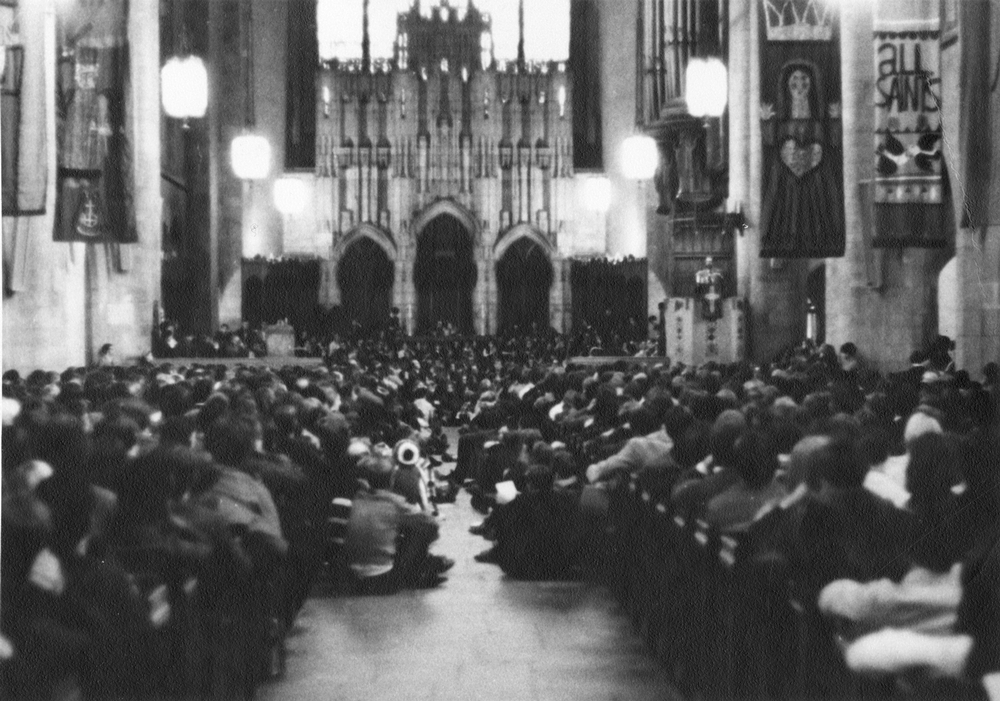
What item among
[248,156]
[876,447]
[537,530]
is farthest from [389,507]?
[248,156]

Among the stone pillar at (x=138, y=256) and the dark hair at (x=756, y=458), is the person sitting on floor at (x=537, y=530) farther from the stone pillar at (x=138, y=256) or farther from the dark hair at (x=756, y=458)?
the stone pillar at (x=138, y=256)

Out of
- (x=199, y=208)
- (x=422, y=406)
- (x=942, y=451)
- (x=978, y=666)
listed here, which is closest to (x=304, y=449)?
(x=942, y=451)

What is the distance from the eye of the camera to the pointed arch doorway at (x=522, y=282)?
49.5m

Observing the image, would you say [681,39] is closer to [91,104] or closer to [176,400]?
[91,104]

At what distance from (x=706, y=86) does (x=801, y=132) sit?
3.10m

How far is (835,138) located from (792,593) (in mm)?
15229

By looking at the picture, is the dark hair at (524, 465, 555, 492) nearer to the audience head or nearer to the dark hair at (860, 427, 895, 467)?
the audience head

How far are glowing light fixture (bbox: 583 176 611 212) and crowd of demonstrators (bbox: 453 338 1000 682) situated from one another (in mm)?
29301

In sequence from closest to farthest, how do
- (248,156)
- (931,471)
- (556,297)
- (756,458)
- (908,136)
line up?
(931,471), (756,458), (908,136), (248,156), (556,297)

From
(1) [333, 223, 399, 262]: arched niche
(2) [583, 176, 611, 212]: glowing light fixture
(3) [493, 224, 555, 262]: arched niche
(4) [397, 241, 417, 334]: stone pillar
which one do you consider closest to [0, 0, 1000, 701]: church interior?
(2) [583, 176, 611, 212]: glowing light fixture

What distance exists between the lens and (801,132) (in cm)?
2052

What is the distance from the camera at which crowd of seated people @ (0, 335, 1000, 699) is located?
529 cm

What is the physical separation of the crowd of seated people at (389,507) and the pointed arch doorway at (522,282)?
107 ft

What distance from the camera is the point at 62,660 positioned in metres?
5.27
